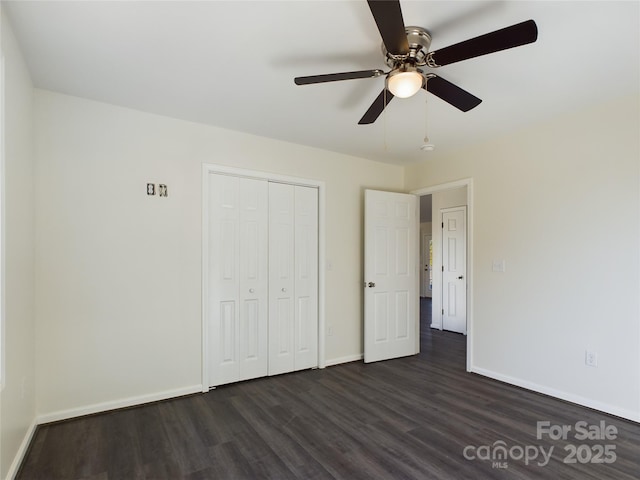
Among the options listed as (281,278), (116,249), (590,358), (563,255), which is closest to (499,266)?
(563,255)

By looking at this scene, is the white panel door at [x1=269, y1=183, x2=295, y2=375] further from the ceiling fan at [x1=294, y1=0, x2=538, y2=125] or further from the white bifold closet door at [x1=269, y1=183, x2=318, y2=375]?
the ceiling fan at [x1=294, y1=0, x2=538, y2=125]

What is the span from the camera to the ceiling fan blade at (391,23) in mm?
1374

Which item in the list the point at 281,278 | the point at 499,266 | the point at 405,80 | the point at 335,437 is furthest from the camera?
the point at 281,278

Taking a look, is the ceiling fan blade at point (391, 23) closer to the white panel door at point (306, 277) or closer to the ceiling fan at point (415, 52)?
the ceiling fan at point (415, 52)

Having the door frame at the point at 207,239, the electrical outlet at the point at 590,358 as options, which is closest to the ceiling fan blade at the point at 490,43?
the door frame at the point at 207,239

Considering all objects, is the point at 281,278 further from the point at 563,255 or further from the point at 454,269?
the point at 454,269

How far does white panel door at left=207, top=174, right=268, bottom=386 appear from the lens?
11.2ft

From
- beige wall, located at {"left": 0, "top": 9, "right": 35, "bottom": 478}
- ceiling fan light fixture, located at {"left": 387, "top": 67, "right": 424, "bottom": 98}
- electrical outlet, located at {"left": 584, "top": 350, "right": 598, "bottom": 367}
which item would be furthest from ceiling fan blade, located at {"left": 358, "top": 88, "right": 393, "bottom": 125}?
electrical outlet, located at {"left": 584, "top": 350, "right": 598, "bottom": 367}

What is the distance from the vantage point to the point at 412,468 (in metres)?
2.12

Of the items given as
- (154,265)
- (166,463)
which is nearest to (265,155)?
(154,265)

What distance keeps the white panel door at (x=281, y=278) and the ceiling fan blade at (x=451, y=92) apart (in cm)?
207

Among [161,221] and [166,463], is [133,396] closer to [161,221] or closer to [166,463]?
[166,463]

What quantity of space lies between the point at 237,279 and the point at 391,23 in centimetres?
268

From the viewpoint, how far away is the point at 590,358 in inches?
116
